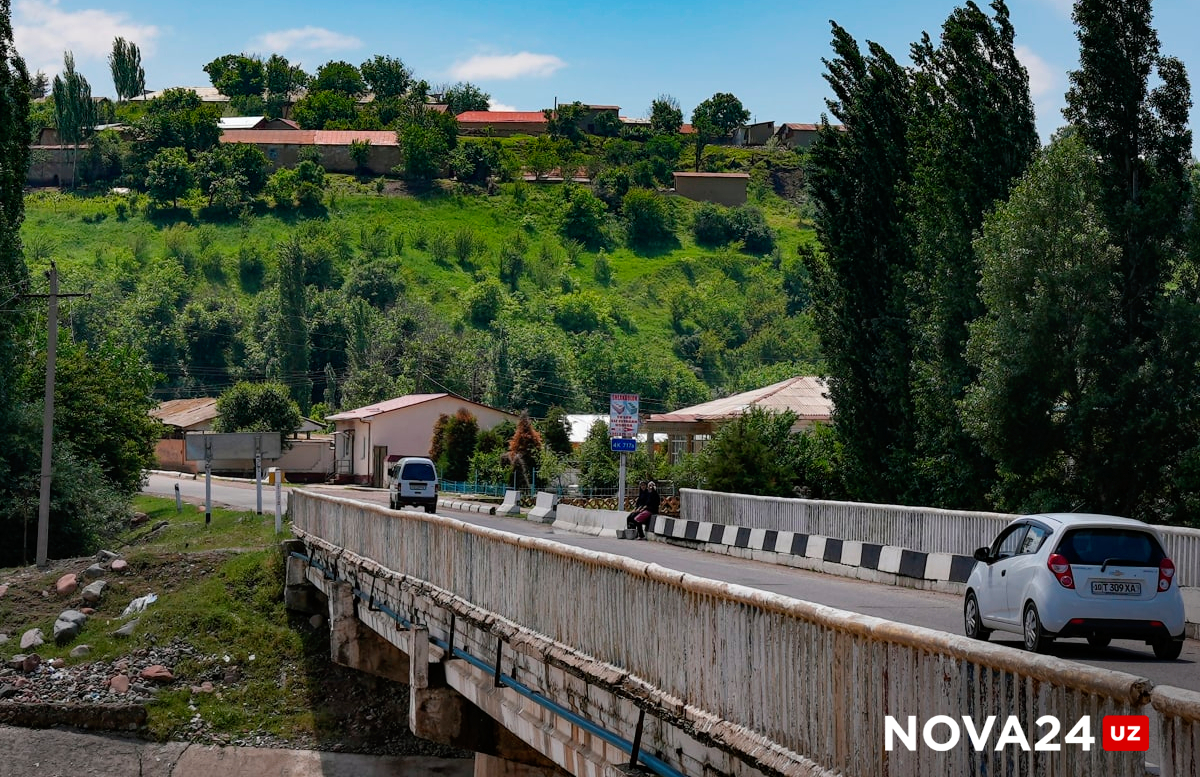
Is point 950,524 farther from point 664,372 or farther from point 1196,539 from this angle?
point 664,372

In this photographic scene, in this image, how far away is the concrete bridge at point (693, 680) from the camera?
6.20 metres

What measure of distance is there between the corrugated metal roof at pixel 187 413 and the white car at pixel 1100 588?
277 feet

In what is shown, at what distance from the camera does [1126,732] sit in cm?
568

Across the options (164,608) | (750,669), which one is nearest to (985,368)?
(164,608)

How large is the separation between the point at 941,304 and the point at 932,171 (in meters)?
3.14

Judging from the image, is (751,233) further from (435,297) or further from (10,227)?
(10,227)

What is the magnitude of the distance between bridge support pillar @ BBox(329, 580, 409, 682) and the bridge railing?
765 centimetres

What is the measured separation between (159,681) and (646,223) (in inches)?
6263

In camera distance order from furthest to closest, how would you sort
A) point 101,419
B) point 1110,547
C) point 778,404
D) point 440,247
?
1. point 440,247
2. point 778,404
3. point 101,419
4. point 1110,547

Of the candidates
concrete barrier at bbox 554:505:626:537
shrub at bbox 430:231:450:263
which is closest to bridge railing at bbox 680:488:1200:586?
concrete barrier at bbox 554:505:626:537

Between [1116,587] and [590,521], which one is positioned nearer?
[1116,587]

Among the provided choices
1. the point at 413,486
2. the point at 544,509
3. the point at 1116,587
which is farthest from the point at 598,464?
the point at 1116,587

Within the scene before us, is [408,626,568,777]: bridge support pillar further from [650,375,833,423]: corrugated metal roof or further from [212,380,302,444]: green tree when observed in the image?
[212,380,302,444]: green tree

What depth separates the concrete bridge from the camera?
6195 millimetres
